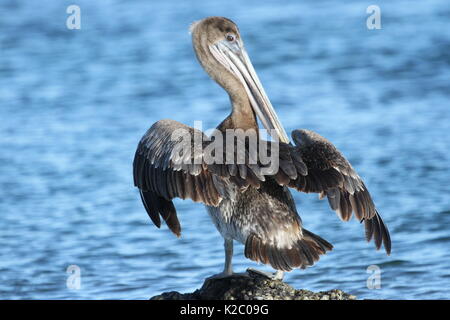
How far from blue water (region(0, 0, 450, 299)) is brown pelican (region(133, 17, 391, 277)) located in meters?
1.37

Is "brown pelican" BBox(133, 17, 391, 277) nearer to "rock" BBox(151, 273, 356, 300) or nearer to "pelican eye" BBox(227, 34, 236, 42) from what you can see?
"rock" BBox(151, 273, 356, 300)

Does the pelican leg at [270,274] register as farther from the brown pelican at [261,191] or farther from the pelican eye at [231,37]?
the pelican eye at [231,37]

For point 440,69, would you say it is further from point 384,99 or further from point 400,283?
point 400,283

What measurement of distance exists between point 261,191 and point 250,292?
28.1 inches

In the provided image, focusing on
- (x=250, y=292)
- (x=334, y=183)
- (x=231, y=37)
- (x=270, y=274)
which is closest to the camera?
(x=250, y=292)

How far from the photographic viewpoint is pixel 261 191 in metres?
6.32

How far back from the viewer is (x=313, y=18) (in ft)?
59.5

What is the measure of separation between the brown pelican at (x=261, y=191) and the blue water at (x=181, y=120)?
137 centimetres

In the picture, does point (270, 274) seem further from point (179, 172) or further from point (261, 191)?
point (179, 172)

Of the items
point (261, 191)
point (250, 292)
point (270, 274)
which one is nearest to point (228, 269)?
point (270, 274)

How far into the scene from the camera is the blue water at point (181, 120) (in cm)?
831

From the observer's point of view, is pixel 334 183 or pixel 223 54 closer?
pixel 334 183

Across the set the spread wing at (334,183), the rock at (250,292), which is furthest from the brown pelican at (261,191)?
the rock at (250,292)

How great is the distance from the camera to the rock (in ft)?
19.3
